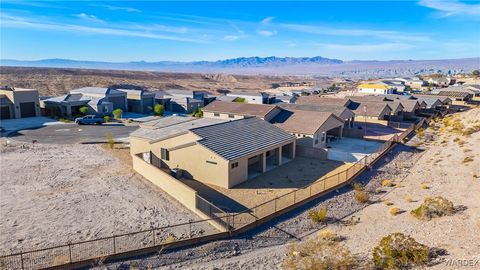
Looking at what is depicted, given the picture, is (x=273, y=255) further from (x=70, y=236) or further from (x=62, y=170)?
(x=62, y=170)

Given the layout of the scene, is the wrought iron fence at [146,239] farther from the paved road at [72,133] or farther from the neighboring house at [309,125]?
the paved road at [72,133]

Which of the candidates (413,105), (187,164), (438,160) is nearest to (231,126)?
(187,164)

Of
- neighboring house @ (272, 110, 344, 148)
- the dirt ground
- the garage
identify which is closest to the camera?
the dirt ground

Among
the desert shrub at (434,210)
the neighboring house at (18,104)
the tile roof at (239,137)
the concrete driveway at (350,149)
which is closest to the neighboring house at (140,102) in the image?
the neighboring house at (18,104)

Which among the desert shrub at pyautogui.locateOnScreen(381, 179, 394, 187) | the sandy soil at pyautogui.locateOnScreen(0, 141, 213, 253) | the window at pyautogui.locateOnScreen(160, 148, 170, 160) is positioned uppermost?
the window at pyautogui.locateOnScreen(160, 148, 170, 160)

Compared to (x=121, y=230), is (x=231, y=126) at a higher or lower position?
higher

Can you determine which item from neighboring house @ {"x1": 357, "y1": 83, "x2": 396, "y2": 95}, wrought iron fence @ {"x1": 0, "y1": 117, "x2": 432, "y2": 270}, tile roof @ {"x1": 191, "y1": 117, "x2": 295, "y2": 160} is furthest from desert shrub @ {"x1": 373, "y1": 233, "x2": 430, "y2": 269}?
neighboring house @ {"x1": 357, "y1": 83, "x2": 396, "y2": 95}

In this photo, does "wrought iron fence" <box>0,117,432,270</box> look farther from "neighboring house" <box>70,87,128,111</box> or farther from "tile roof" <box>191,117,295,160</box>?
"neighboring house" <box>70,87,128,111</box>
